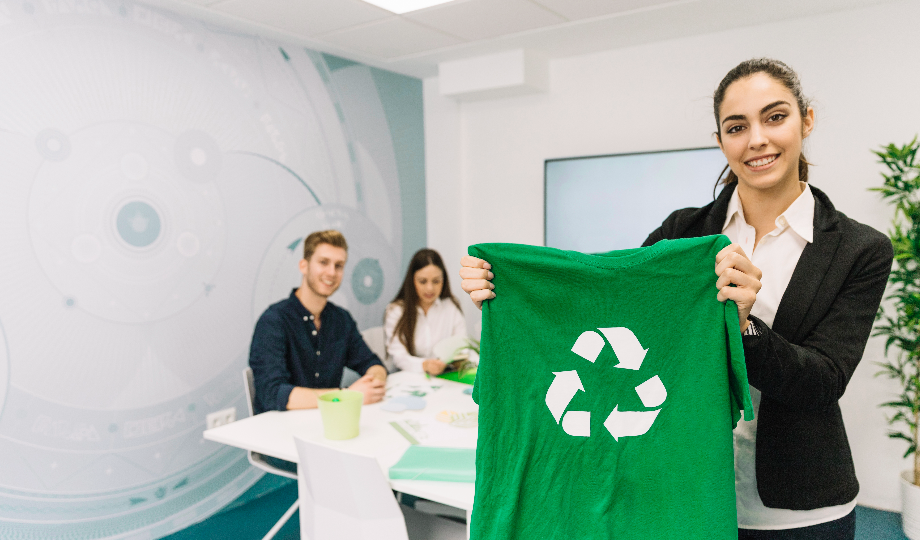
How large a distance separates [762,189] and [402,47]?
110 inches

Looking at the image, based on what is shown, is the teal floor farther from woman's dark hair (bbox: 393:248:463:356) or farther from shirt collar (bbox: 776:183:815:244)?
shirt collar (bbox: 776:183:815:244)

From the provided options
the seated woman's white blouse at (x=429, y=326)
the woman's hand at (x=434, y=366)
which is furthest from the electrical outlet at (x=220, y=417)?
the woman's hand at (x=434, y=366)

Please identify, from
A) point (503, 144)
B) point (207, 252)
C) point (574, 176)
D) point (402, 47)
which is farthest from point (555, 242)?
point (207, 252)

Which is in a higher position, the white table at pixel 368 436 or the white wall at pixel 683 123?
the white wall at pixel 683 123

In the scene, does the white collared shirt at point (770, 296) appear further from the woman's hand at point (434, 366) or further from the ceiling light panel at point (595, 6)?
the ceiling light panel at point (595, 6)

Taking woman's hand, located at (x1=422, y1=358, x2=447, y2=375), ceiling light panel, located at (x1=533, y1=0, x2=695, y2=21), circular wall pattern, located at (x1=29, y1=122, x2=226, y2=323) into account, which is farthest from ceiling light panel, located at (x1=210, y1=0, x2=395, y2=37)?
woman's hand, located at (x1=422, y1=358, x2=447, y2=375)

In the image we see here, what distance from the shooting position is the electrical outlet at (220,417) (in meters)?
3.00

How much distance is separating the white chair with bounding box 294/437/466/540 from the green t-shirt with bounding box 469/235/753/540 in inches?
18.9

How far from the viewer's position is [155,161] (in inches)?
110

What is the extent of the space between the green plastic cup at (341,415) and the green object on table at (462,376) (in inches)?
30.5

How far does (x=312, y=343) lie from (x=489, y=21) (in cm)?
186

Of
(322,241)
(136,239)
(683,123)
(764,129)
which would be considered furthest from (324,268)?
(683,123)

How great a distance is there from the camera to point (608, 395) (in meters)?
1.04

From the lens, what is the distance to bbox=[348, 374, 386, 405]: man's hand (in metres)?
2.26
